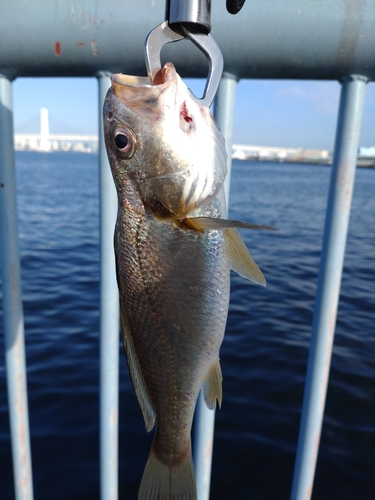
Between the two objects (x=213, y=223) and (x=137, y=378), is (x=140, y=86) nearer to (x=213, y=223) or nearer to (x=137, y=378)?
(x=213, y=223)

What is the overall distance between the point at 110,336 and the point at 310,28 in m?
1.63

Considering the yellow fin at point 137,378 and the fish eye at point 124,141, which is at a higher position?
the fish eye at point 124,141

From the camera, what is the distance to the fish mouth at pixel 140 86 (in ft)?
4.27

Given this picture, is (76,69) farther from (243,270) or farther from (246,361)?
(246,361)

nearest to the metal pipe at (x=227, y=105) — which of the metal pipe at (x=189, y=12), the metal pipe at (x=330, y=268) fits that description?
the metal pipe at (x=330, y=268)

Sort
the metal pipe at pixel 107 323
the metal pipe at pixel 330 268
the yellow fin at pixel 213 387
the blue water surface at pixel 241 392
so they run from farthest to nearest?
the blue water surface at pixel 241 392, the metal pipe at pixel 107 323, the metal pipe at pixel 330 268, the yellow fin at pixel 213 387

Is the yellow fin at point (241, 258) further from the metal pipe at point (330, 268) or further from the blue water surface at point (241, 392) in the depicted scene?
the blue water surface at point (241, 392)

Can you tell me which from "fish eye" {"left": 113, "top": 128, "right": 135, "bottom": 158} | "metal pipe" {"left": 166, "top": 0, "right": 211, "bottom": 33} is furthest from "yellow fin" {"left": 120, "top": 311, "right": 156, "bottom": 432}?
"metal pipe" {"left": 166, "top": 0, "right": 211, "bottom": 33}

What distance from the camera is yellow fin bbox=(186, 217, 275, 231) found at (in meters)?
1.15

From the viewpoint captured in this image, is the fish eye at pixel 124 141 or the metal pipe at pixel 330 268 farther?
the metal pipe at pixel 330 268

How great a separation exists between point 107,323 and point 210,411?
66cm

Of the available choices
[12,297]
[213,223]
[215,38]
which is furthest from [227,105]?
[12,297]

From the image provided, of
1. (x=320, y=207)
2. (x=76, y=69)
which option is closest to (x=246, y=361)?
(x=76, y=69)

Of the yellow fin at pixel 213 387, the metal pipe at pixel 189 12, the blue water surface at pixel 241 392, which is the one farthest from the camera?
the blue water surface at pixel 241 392
